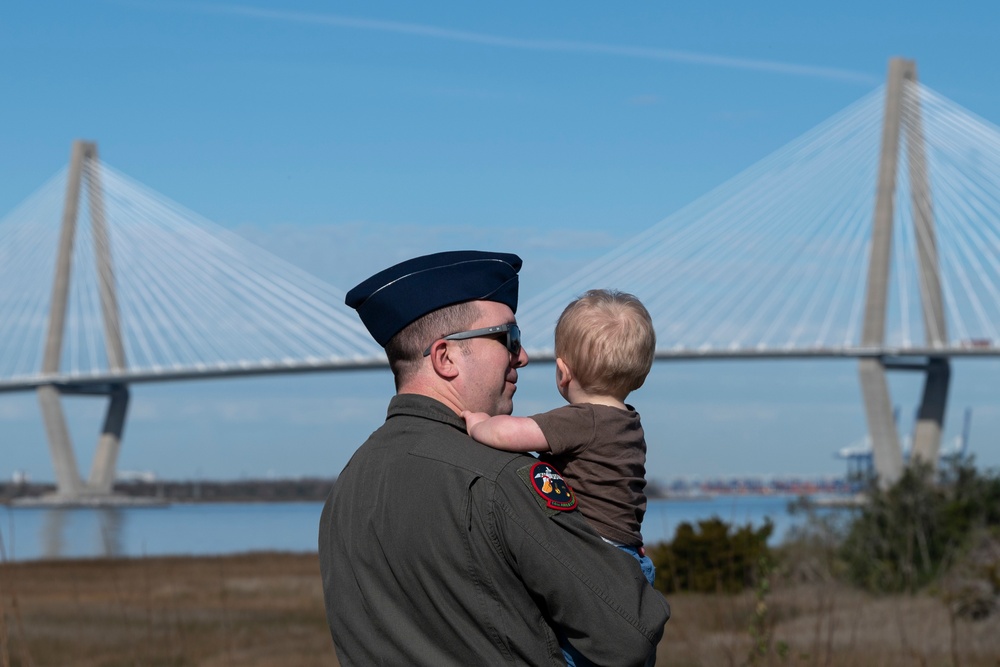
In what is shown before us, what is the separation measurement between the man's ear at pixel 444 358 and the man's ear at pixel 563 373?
13.1 inches

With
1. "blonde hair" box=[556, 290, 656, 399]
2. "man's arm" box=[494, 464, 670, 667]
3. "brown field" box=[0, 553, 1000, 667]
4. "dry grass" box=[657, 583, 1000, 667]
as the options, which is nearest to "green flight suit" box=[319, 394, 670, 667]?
"man's arm" box=[494, 464, 670, 667]

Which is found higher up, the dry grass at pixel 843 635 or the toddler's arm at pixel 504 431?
the toddler's arm at pixel 504 431

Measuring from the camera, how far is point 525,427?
183cm

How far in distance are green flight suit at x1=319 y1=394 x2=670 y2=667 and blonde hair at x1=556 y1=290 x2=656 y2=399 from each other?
37cm

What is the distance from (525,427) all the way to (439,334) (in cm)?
18

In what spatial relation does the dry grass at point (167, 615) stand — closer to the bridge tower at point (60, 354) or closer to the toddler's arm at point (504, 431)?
the toddler's arm at point (504, 431)

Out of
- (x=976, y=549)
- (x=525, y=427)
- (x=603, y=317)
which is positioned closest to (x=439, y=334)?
(x=525, y=427)

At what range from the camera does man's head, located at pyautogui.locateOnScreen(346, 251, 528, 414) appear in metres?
1.79

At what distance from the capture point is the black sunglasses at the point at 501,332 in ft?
5.83

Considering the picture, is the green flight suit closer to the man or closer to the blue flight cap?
the man

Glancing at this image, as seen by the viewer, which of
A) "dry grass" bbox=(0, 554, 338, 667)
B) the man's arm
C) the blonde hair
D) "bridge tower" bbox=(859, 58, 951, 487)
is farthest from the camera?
"bridge tower" bbox=(859, 58, 951, 487)

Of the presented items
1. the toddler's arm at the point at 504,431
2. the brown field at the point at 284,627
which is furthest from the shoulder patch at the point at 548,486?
the brown field at the point at 284,627

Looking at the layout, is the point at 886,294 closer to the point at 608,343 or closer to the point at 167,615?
the point at 167,615

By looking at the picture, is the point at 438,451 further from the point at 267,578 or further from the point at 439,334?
the point at 267,578
